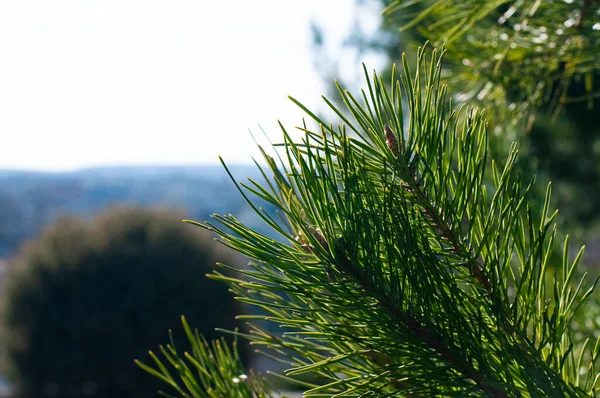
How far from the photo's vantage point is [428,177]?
40 cm

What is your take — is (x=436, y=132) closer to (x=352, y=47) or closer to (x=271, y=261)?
(x=271, y=261)

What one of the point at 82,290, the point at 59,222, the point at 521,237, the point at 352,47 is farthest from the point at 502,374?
the point at 59,222

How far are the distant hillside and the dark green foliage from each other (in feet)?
34.7

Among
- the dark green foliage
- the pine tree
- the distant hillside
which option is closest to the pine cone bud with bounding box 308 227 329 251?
the pine tree

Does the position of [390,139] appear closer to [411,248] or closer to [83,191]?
[411,248]

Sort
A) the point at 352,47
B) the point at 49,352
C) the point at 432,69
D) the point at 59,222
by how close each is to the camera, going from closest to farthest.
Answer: the point at 432,69 → the point at 352,47 → the point at 49,352 → the point at 59,222

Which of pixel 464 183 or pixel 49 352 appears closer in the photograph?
pixel 464 183

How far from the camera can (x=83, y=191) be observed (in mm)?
20828

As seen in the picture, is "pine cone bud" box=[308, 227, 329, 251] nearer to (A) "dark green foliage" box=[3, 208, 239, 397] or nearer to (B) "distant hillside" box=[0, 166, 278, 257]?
(A) "dark green foliage" box=[3, 208, 239, 397]

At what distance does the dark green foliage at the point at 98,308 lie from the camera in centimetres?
710

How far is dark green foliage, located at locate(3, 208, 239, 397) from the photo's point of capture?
7098 mm

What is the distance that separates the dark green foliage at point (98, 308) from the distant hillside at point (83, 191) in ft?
34.7

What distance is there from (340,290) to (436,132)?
0.11m

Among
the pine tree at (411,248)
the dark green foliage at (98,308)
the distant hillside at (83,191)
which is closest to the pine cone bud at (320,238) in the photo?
the pine tree at (411,248)
